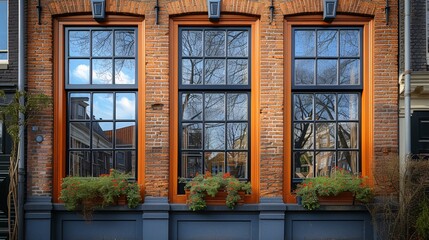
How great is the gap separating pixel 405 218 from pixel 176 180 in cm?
435

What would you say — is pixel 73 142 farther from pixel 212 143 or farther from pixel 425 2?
pixel 425 2

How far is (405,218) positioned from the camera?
7.96 metres

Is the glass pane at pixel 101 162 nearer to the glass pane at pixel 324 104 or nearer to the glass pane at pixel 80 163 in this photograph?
the glass pane at pixel 80 163

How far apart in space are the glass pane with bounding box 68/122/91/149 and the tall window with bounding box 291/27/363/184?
4.23 metres

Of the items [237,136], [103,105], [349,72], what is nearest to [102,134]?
[103,105]

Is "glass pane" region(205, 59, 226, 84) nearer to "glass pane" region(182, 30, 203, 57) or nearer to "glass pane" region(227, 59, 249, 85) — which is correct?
"glass pane" region(227, 59, 249, 85)

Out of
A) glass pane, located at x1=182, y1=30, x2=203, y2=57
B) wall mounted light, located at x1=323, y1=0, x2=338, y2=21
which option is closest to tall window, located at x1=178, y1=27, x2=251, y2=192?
glass pane, located at x1=182, y1=30, x2=203, y2=57

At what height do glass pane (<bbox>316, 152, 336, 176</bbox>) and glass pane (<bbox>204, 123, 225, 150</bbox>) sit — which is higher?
glass pane (<bbox>204, 123, 225, 150</bbox>)

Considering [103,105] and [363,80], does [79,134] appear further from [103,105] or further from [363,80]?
[363,80]

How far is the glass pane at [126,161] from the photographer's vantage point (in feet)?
29.4

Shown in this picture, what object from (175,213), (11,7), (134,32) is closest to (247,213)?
(175,213)

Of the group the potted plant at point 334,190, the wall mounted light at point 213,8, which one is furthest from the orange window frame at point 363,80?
the wall mounted light at point 213,8

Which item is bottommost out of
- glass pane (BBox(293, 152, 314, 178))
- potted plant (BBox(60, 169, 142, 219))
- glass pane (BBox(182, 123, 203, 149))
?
potted plant (BBox(60, 169, 142, 219))

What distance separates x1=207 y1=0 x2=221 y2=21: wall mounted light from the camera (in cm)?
875
